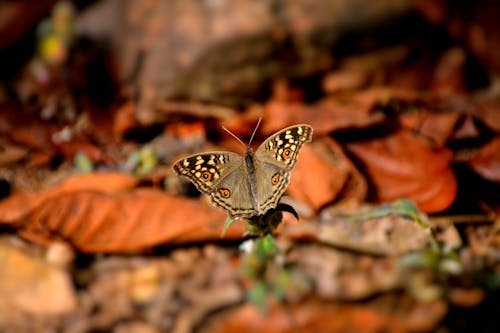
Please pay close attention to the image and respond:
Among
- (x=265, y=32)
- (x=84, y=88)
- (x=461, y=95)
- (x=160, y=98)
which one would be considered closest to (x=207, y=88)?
(x=160, y=98)

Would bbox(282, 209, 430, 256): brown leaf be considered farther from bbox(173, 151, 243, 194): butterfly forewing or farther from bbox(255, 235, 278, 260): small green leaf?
bbox(173, 151, 243, 194): butterfly forewing

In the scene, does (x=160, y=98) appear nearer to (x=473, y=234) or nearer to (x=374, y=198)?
(x=374, y=198)

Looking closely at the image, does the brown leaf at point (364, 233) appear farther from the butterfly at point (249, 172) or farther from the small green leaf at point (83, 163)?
the small green leaf at point (83, 163)

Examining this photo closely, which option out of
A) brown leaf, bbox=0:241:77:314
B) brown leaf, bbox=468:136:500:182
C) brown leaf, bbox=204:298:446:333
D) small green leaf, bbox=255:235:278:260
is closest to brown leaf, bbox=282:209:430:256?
small green leaf, bbox=255:235:278:260

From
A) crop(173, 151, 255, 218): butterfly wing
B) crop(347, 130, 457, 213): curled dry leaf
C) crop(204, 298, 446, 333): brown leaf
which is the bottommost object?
crop(204, 298, 446, 333): brown leaf

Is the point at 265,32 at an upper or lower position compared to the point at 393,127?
upper

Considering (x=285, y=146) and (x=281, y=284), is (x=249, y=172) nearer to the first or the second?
(x=285, y=146)
